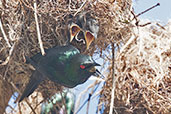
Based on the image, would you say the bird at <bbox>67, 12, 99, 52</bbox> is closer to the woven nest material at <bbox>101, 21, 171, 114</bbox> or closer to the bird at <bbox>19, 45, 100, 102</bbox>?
the bird at <bbox>19, 45, 100, 102</bbox>

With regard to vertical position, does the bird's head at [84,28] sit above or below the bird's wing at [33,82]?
above

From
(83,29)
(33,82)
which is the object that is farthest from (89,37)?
(33,82)

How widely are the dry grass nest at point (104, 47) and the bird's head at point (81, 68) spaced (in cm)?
9

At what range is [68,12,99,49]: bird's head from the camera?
106cm

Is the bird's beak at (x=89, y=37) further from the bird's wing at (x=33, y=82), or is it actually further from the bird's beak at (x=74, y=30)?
the bird's wing at (x=33, y=82)

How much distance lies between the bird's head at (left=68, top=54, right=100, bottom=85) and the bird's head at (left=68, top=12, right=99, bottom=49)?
0.15ft

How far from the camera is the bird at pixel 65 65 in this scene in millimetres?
1019

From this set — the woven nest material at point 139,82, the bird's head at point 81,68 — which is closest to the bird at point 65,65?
the bird's head at point 81,68

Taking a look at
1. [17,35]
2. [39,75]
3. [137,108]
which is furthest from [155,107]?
[17,35]

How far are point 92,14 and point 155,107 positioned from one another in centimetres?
37

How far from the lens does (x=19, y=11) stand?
111cm

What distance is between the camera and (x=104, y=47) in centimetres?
116

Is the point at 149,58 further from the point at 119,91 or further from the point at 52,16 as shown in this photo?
the point at 52,16

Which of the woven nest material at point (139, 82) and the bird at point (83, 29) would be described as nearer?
the bird at point (83, 29)
